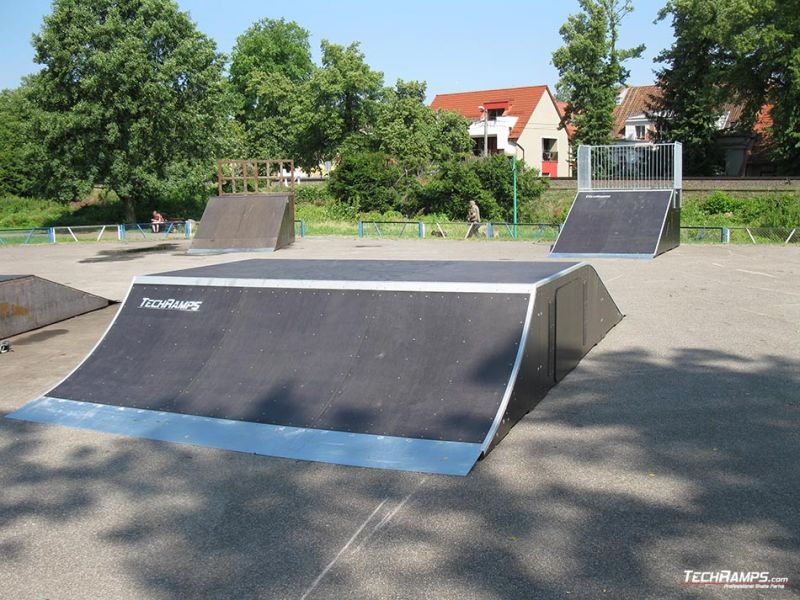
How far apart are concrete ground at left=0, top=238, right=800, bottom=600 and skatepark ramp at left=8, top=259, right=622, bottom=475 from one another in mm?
277

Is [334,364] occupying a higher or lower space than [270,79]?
lower

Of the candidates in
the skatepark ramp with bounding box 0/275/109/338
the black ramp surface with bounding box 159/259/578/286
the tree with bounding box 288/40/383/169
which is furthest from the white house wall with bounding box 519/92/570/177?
the black ramp surface with bounding box 159/259/578/286

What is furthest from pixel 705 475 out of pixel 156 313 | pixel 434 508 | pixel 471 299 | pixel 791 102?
pixel 791 102

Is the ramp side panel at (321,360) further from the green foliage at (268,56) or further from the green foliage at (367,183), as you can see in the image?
the green foliage at (268,56)

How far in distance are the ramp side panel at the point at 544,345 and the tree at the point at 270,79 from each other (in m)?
49.9

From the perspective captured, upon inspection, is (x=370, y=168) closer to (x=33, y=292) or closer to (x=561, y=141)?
(x=561, y=141)

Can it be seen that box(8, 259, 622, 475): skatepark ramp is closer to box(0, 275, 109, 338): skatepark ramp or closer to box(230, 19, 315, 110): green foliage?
box(0, 275, 109, 338): skatepark ramp

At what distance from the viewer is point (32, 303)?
1159cm

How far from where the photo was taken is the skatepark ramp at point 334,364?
19.6 ft

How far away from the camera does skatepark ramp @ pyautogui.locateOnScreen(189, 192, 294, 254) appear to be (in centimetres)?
2411

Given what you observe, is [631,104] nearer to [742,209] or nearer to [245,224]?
[742,209]

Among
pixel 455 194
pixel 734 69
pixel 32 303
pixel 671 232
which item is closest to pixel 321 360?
pixel 32 303

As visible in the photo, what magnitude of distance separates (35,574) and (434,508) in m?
2.33

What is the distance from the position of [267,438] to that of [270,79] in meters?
61.2
